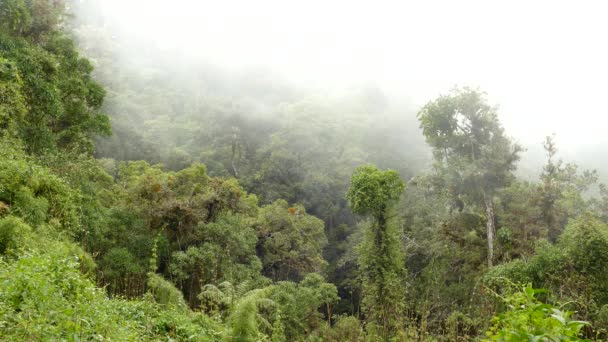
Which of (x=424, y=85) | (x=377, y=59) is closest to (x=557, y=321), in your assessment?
(x=424, y=85)

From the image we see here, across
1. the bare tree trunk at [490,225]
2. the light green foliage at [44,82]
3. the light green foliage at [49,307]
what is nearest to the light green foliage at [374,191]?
the bare tree trunk at [490,225]

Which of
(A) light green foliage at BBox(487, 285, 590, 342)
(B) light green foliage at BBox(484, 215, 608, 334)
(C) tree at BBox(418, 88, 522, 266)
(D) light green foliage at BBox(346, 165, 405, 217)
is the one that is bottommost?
(A) light green foliage at BBox(487, 285, 590, 342)

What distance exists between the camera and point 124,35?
74188 millimetres

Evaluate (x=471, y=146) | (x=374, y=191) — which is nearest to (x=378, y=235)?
(x=374, y=191)

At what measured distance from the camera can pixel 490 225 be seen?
1555cm

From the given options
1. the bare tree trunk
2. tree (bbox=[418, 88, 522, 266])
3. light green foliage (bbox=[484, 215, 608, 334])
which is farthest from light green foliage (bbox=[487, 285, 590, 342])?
tree (bbox=[418, 88, 522, 266])

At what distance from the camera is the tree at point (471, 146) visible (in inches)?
623

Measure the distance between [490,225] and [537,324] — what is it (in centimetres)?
1506

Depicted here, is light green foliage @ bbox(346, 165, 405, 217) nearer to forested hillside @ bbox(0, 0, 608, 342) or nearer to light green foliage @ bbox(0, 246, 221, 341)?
forested hillside @ bbox(0, 0, 608, 342)

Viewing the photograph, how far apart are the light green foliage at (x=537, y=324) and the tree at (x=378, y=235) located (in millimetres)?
13870

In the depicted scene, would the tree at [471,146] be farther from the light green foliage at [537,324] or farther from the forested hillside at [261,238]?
the light green foliage at [537,324]

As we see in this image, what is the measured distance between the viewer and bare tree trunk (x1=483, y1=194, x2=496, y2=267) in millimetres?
15055

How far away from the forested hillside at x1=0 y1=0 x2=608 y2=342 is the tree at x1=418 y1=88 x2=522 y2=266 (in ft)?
0.17

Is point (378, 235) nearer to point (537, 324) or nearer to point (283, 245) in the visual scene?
point (283, 245)
